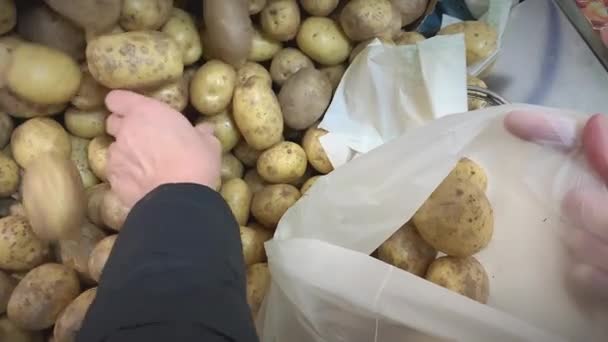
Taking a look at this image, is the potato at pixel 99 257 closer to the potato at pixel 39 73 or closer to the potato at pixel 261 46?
the potato at pixel 39 73

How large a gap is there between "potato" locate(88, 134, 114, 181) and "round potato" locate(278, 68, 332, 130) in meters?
0.27

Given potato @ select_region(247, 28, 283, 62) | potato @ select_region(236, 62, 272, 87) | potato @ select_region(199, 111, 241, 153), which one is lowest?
potato @ select_region(199, 111, 241, 153)

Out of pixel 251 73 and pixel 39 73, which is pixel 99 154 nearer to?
pixel 39 73

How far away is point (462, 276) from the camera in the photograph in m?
0.69

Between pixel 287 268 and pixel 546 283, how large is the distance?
0.99 feet

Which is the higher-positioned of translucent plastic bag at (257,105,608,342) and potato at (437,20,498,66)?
potato at (437,20,498,66)

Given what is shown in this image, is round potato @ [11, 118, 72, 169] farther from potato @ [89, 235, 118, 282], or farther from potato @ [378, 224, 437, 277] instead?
potato @ [378, 224, 437, 277]

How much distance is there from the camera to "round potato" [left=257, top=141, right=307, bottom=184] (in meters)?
0.90

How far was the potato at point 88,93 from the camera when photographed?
0.84 metres

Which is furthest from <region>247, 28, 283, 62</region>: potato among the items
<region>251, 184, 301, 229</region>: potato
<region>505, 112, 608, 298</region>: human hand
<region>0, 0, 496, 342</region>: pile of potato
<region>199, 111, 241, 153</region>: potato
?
<region>505, 112, 608, 298</region>: human hand

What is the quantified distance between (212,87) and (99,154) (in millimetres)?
185

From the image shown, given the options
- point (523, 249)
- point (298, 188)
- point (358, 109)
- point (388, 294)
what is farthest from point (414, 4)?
point (388, 294)

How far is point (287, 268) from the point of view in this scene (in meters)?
0.65

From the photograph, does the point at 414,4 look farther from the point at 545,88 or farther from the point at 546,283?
the point at 546,283
